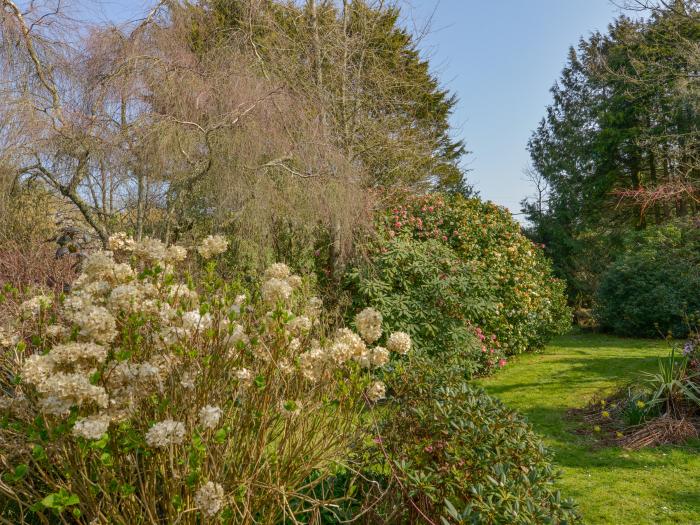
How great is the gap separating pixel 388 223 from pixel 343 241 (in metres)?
0.97

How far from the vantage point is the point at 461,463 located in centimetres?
224

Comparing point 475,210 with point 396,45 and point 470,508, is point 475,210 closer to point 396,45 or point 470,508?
point 396,45

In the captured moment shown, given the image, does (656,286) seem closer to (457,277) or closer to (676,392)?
(457,277)

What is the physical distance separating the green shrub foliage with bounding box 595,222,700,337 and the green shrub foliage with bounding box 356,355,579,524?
9537 mm

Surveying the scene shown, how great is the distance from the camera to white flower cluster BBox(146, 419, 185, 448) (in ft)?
4.86

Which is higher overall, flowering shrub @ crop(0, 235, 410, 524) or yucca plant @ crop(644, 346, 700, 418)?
flowering shrub @ crop(0, 235, 410, 524)

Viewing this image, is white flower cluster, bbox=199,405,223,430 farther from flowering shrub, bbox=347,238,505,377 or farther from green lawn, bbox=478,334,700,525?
flowering shrub, bbox=347,238,505,377

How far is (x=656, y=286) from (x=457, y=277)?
267 inches

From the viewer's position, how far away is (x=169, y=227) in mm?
5316

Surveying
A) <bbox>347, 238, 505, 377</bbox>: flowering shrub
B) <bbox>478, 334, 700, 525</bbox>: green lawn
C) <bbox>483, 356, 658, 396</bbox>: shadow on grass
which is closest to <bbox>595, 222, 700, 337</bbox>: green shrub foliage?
<bbox>483, 356, 658, 396</bbox>: shadow on grass

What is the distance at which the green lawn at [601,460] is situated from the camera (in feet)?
11.1

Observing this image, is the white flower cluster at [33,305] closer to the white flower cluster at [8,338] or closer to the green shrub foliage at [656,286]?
the white flower cluster at [8,338]

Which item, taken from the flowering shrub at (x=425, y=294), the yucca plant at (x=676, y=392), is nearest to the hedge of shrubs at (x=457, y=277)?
the flowering shrub at (x=425, y=294)

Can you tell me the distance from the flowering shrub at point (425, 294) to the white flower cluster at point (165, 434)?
431cm
